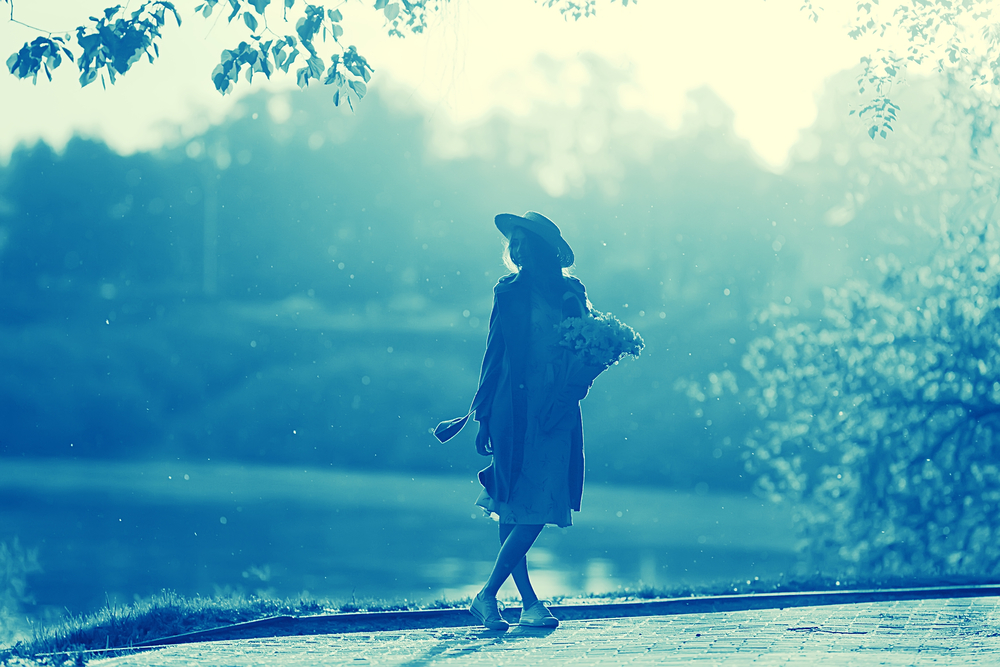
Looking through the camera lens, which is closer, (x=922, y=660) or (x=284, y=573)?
(x=922, y=660)

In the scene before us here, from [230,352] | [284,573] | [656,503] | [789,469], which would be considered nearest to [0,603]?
[284,573]

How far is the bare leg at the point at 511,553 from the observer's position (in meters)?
5.58

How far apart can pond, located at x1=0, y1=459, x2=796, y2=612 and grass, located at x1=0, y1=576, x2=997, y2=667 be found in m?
4.06

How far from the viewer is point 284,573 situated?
21.7m

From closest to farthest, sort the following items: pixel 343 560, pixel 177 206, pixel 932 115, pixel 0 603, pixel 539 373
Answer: pixel 539 373, pixel 0 603, pixel 932 115, pixel 343 560, pixel 177 206

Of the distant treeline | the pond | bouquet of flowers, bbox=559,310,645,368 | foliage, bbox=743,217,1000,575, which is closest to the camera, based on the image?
bouquet of flowers, bbox=559,310,645,368

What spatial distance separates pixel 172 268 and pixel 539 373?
50.1 metres

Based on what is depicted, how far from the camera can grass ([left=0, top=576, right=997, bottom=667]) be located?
17.3 feet

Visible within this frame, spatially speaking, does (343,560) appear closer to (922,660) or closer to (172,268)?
(922,660)

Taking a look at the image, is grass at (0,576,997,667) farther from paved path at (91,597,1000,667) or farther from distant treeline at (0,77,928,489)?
distant treeline at (0,77,928,489)

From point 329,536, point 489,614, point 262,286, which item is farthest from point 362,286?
point 489,614

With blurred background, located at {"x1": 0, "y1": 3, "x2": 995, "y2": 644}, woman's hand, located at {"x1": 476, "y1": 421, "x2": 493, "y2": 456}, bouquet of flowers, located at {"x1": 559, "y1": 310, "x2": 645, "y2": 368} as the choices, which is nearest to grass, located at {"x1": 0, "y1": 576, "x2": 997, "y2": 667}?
woman's hand, located at {"x1": 476, "y1": 421, "x2": 493, "y2": 456}

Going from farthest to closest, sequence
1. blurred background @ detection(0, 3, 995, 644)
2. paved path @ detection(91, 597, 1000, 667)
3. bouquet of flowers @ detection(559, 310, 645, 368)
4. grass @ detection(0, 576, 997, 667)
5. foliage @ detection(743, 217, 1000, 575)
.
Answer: blurred background @ detection(0, 3, 995, 644) < foliage @ detection(743, 217, 1000, 575) < bouquet of flowers @ detection(559, 310, 645, 368) < grass @ detection(0, 576, 997, 667) < paved path @ detection(91, 597, 1000, 667)

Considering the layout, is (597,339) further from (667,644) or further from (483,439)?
(667,644)
